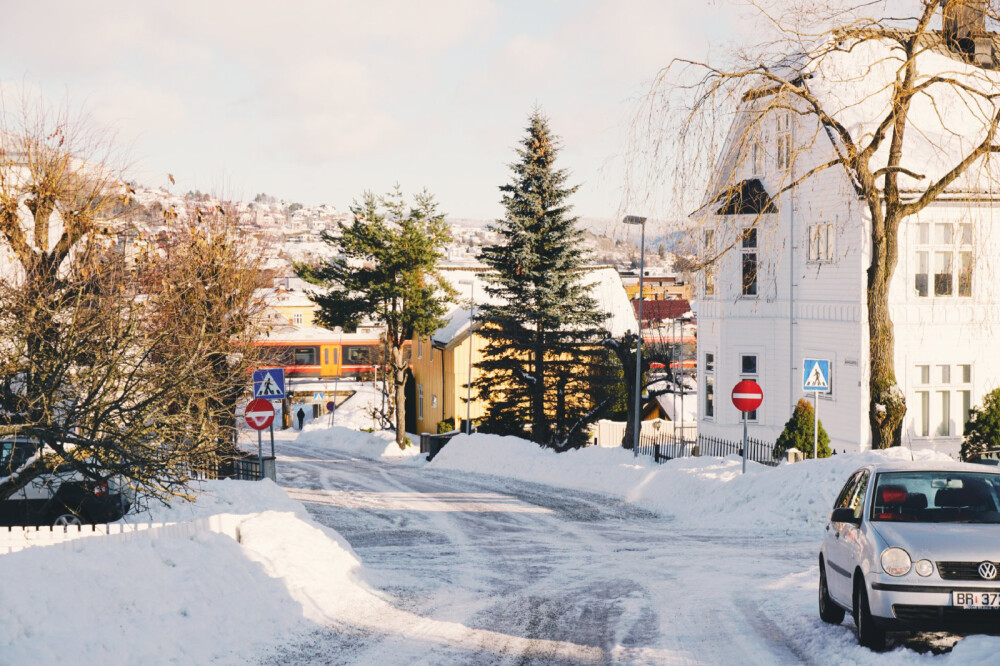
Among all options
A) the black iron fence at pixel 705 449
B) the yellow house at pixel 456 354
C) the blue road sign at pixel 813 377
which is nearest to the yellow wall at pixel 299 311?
the yellow house at pixel 456 354

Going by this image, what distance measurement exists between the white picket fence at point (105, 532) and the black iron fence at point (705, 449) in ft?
63.1

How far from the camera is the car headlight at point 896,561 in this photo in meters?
8.65

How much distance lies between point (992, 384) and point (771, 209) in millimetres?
7686

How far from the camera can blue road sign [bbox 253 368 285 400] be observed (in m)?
23.1

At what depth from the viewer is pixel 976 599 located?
27.7ft

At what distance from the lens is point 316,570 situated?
13492 mm

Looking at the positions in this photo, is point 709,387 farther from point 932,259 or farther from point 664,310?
point 664,310

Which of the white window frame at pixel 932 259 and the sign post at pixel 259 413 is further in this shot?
the white window frame at pixel 932 259

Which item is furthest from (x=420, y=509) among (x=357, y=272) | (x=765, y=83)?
(x=357, y=272)

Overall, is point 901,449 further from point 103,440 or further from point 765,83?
point 103,440

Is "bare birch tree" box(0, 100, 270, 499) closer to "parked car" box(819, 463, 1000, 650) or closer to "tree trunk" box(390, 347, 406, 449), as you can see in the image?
"parked car" box(819, 463, 1000, 650)

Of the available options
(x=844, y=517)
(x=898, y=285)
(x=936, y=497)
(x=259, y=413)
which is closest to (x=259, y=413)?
(x=259, y=413)

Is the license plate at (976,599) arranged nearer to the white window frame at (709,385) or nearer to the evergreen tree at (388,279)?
the white window frame at (709,385)

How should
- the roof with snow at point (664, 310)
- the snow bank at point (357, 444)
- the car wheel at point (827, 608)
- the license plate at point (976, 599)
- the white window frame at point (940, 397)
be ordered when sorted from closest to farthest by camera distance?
the license plate at point (976, 599), the car wheel at point (827, 608), the white window frame at point (940, 397), the snow bank at point (357, 444), the roof with snow at point (664, 310)
